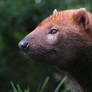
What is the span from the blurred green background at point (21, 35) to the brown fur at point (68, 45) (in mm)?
3938

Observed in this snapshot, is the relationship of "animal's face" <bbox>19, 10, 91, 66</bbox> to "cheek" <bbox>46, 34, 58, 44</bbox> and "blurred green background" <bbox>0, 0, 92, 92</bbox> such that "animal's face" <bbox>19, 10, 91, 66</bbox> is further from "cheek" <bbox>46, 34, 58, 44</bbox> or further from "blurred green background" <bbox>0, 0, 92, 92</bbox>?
"blurred green background" <bbox>0, 0, 92, 92</bbox>

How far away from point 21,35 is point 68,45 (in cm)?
508

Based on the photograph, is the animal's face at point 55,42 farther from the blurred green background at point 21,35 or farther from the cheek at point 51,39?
the blurred green background at point 21,35

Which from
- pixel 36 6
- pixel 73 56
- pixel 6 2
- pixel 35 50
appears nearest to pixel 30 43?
pixel 35 50

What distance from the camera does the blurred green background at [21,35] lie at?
35.9 ft

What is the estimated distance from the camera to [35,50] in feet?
20.9

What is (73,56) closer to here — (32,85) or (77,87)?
(77,87)

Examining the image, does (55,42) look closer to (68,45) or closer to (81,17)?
(68,45)

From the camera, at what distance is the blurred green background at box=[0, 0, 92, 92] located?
10938 mm

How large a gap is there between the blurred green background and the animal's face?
3.97 m

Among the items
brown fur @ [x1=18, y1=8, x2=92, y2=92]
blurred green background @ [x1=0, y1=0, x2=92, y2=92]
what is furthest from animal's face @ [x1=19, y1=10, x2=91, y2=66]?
blurred green background @ [x1=0, y1=0, x2=92, y2=92]

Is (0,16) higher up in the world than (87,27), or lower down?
lower down

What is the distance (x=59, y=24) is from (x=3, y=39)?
Answer: 5435mm

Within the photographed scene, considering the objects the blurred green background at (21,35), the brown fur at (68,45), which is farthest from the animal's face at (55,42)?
the blurred green background at (21,35)
